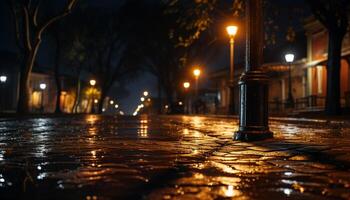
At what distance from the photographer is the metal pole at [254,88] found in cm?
859

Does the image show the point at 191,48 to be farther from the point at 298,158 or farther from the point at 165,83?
the point at 298,158

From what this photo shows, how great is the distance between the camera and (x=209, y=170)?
518 cm

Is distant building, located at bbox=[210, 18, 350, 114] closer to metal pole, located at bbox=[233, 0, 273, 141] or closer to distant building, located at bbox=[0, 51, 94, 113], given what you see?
distant building, located at bbox=[0, 51, 94, 113]

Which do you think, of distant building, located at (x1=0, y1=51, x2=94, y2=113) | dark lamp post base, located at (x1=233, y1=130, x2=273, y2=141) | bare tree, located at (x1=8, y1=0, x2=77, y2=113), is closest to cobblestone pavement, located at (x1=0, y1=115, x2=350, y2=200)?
dark lamp post base, located at (x1=233, y1=130, x2=273, y2=141)

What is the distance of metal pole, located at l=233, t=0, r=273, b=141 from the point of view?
28.2ft

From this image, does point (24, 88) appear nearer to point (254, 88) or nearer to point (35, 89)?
point (254, 88)

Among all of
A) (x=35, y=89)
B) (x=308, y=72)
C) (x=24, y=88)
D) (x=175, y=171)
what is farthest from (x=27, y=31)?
(x=35, y=89)

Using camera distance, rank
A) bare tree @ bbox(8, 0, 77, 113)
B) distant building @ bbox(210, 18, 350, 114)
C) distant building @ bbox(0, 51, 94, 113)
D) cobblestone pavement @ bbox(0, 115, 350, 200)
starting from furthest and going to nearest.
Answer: distant building @ bbox(0, 51, 94, 113)
distant building @ bbox(210, 18, 350, 114)
bare tree @ bbox(8, 0, 77, 113)
cobblestone pavement @ bbox(0, 115, 350, 200)

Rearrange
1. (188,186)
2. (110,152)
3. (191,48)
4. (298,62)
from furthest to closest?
(191,48) → (298,62) → (110,152) → (188,186)

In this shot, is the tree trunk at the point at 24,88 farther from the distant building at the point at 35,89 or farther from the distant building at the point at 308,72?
the distant building at the point at 35,89

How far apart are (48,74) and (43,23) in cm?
5925

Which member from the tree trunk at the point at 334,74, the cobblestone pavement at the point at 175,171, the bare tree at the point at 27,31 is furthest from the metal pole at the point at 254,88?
the bare tree at the point at 27,31

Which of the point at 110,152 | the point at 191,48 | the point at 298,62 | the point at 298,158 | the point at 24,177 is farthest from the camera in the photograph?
the point at 191,48

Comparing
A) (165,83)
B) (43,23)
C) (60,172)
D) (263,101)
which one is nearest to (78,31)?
(165,83)
